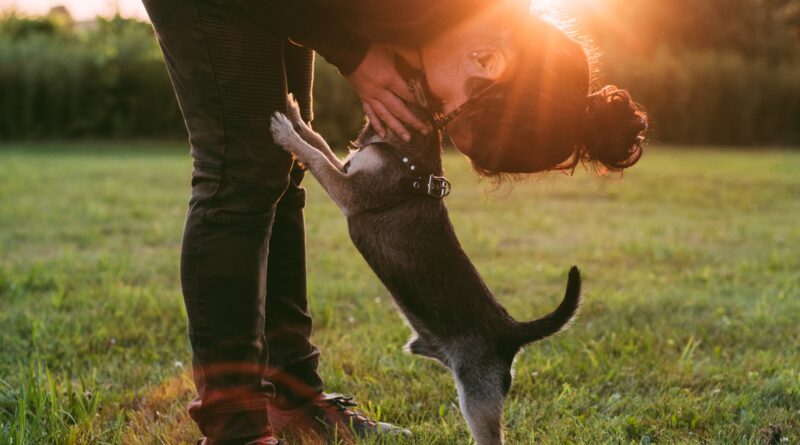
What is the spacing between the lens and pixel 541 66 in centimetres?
217

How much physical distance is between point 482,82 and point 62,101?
17.7 meters

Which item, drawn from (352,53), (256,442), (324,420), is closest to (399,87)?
(352,53)

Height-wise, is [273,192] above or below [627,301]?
above

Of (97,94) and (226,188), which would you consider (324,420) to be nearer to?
(226,188)

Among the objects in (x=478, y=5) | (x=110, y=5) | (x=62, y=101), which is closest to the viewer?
(x=478, y=5)

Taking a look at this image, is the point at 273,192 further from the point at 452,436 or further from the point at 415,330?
the point at 452,436

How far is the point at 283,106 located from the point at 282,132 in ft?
0.25

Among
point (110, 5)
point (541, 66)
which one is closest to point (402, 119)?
point (541, 66)

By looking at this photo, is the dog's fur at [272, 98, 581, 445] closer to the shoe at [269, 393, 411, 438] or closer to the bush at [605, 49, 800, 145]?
the shoe at [269, 393, 411, 438]

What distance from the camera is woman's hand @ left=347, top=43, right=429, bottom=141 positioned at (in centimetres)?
219

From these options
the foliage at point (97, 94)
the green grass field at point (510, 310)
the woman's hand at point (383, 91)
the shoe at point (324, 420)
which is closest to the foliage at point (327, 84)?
the foliage at point (97, 94)

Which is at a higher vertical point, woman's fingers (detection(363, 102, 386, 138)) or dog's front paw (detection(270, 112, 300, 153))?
woman's fingers (detection(363, 102, 386, 138))

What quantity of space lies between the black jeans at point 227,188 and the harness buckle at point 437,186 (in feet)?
1.36

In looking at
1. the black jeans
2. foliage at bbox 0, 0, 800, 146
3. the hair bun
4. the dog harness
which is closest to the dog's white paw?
the black jeans
